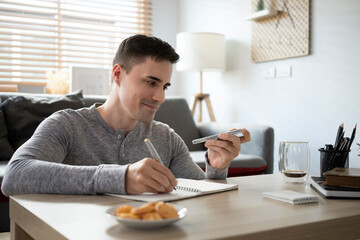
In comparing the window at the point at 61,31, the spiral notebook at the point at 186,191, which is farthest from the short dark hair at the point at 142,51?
the window at the point at 61,31

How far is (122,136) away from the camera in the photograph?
1334 mm

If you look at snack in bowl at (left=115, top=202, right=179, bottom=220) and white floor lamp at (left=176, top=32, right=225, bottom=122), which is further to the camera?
white floor lamp at (left=176, top=32, right=225, bottom=122)

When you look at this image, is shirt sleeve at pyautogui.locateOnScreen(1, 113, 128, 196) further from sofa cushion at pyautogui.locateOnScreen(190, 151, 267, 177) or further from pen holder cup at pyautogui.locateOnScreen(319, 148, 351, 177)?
sofa cushion at pyautogui.locateOnScreen(190, 151, 267, 177)

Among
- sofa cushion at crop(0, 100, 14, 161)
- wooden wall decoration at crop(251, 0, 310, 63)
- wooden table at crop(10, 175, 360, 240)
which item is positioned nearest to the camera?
wooden table at crop(10, 175, 360, 240)

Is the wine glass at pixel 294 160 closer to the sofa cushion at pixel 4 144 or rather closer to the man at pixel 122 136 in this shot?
the man at pixel 122 136

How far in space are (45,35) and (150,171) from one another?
3.79 metres

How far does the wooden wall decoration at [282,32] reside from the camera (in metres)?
3.15

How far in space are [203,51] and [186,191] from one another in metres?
2.84

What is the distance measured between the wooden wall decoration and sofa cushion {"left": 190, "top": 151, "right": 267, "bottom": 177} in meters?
1.06

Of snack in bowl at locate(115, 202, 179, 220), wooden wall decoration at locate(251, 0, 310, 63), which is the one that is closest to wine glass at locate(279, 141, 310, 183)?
snack in bowl at locate(115, 202, 179, 220)

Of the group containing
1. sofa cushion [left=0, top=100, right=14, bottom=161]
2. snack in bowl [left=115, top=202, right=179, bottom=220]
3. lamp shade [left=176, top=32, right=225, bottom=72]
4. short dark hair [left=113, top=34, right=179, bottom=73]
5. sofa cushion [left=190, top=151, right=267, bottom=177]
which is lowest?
sofa cushion [left=190, top=151, right=267, bottom=177]

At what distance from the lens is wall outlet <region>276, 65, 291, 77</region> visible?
3.32 metres

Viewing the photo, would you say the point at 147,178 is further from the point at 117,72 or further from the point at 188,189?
the point at 117,72

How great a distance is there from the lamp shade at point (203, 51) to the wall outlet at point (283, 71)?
24.3 inches
